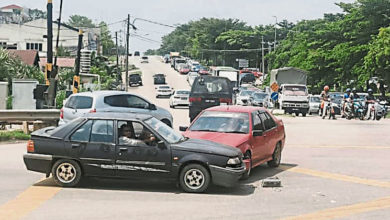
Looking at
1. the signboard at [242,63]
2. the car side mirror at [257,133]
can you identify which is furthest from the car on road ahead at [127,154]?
the signboard at [242,63]

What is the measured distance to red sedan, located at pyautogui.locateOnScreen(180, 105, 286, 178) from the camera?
12.8 m

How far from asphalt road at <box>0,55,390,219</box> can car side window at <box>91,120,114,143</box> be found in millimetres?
900

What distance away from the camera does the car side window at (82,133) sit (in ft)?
37.8

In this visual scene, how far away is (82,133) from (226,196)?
286 cm

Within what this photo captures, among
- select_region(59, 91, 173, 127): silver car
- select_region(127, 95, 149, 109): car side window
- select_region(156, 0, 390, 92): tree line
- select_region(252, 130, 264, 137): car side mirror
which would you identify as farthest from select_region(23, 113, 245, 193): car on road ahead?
select_region(156, 0, 390, 92): tree line

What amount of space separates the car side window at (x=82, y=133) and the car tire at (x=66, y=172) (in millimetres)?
421

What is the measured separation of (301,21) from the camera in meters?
114

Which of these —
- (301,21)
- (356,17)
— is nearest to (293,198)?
(356,17)

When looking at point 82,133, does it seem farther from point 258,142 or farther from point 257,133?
point 258,142

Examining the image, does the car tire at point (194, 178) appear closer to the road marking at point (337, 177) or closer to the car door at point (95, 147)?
the car door at point (95, 147)

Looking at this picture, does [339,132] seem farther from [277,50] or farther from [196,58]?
[196,58]

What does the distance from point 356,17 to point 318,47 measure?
23.2 feet

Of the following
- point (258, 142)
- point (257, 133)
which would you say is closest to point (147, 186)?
point (257, 133)

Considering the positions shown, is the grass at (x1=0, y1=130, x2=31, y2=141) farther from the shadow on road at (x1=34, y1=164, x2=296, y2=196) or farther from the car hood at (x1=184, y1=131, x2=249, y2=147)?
the car hood at (x1=184, y1=131, x2=249, y2=147)
